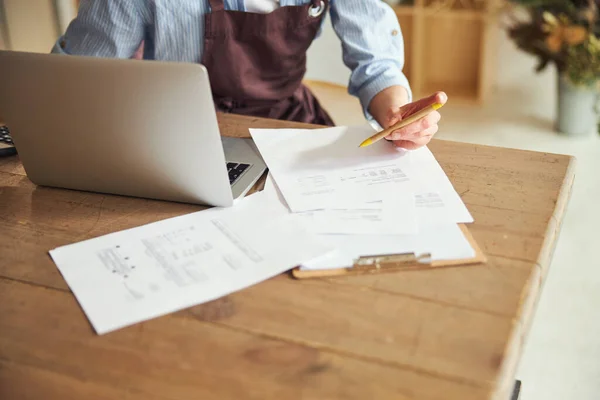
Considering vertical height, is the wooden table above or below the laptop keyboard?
below

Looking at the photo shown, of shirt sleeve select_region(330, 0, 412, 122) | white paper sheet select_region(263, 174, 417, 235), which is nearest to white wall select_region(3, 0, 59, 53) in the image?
shirt sleeve select_region(330, 0, 412, 122)

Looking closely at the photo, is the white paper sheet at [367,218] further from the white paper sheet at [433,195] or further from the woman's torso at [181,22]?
the woman's torso at [181,22]

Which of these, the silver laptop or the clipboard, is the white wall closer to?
the silver laptop

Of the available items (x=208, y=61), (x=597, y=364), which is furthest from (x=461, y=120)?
(x=208, y=61)

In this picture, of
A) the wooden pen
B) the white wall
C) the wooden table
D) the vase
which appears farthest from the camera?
the vase

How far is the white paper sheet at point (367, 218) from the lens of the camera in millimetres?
934

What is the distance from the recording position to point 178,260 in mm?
884

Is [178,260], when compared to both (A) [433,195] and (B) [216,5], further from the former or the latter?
(B) [216,5]

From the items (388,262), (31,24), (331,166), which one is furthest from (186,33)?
(31,24)

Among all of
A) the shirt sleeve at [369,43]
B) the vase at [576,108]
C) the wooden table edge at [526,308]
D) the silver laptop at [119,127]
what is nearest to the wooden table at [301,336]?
the wooden table edge at [526,308]

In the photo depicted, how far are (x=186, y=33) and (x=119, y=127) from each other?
1.51 ft

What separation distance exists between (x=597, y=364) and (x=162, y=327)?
4.33 ft

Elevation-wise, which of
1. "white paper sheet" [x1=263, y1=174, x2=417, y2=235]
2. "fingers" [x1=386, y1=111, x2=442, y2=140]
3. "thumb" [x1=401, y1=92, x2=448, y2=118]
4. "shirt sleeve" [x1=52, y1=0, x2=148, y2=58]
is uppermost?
"shirt sleeve" [x1=52, y1=0, x2=148, y2=58]

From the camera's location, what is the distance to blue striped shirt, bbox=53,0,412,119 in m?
1.36
